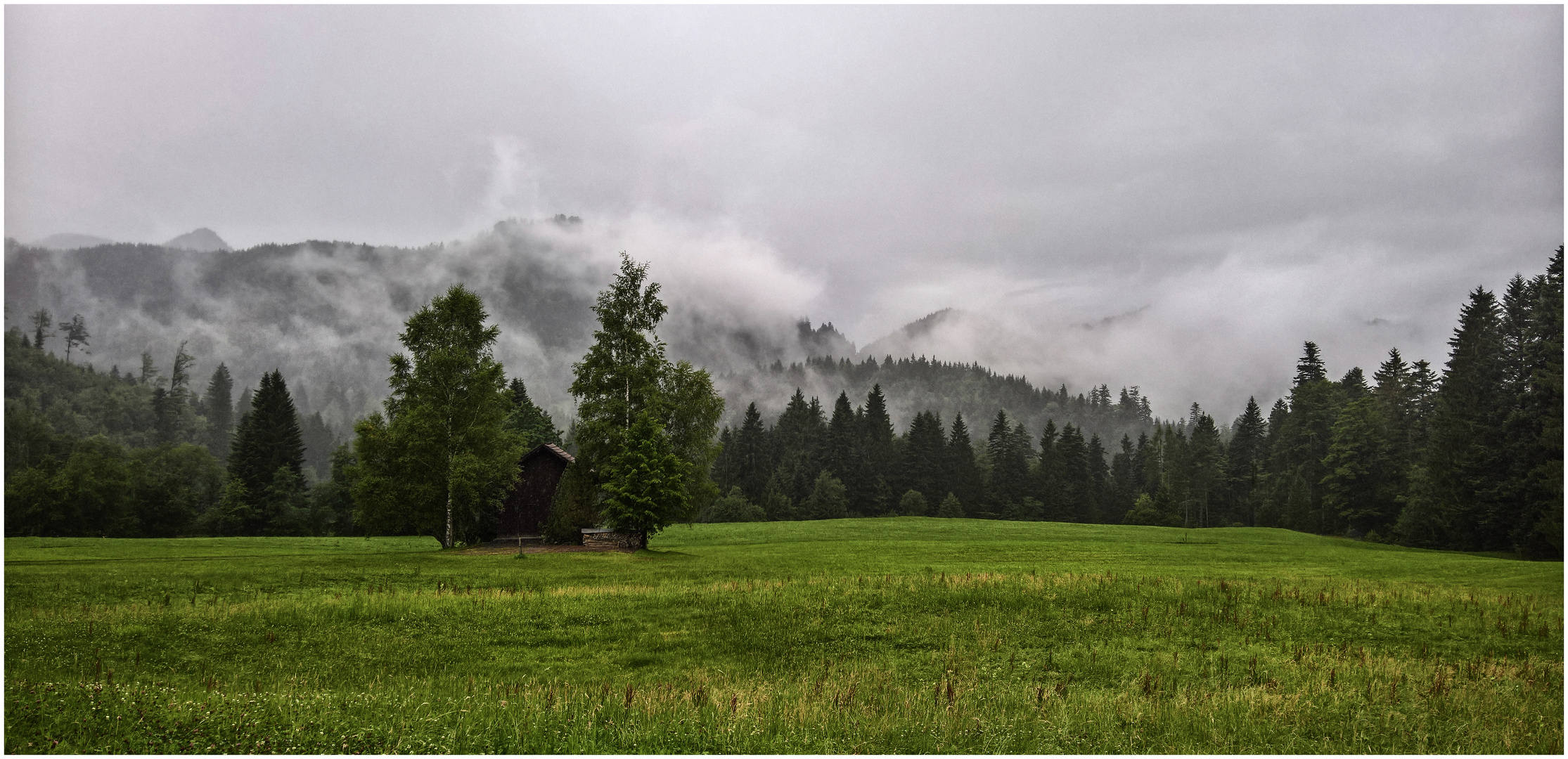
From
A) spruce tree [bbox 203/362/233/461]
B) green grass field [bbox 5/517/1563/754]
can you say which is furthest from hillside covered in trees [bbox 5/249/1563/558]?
green grass field [bbox 5/517/1563/754]

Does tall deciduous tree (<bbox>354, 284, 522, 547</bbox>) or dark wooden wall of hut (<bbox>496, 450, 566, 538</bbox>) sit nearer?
tall deciduous tree (<bbox>354, 284, 522, 547</bbox>)

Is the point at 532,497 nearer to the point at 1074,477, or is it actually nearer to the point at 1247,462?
the point at 1074,477

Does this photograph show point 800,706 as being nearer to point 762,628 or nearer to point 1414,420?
point 762,628

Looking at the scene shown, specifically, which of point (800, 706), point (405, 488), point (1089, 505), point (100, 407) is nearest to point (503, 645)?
point (800, 706)

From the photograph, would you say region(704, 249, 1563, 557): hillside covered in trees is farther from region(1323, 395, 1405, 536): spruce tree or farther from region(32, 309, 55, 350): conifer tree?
region(32, 309, 55, 350): conifer tree

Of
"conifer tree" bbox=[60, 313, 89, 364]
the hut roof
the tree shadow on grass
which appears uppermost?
"conifer tree" bbox=[60, 313, 89, 364]

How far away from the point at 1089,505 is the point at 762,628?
107251 mm

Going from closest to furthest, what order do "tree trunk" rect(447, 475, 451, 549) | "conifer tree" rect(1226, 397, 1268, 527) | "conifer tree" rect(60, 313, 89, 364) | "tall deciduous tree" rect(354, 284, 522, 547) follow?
"tall deciduous tree" rect(354, 284, 522, 547) < "tree trunk" rect(447, 475, 451, 549) < "conifer tree" rect(1226, 397, 1268, 527) < "conifer tree" rect(60, 313, 89, 364)

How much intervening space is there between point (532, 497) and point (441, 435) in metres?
7.68

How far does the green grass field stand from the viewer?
419 inches

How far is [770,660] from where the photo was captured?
16.2 metres

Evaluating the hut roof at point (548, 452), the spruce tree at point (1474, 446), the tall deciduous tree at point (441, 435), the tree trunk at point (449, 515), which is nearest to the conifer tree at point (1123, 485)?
the spruce tree at point (1474, 446)

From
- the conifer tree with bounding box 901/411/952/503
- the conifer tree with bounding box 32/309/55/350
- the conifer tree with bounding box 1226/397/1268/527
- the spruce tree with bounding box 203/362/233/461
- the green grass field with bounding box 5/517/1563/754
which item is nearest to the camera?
the green grass field with bounding box 5/517/1563/754

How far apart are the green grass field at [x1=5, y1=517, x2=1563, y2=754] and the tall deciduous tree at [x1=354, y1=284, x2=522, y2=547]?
12.4m
